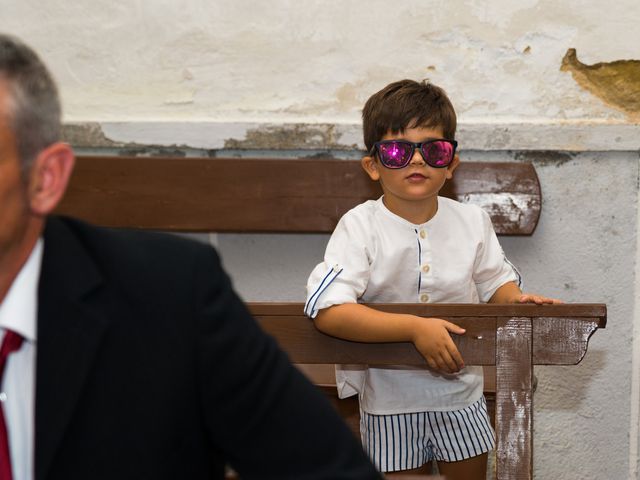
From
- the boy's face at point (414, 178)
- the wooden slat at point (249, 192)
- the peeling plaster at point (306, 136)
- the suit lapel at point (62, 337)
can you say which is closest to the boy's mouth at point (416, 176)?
the boy's face at point (414, 178)

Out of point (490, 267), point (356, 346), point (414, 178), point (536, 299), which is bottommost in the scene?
point (356, 346)

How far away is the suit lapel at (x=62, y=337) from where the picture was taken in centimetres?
109

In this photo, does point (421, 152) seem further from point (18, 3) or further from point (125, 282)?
point (18, 3)

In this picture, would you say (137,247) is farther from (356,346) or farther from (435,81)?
(435,81)

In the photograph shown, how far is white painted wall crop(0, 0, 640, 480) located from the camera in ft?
10.6

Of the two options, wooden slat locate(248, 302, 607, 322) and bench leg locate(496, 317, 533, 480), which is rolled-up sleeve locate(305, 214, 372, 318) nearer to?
wooden slat locate(248, 302, 607, 322)

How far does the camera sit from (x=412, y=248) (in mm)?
2512

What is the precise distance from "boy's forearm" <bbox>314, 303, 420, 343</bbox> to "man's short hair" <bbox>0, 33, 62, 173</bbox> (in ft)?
3.74

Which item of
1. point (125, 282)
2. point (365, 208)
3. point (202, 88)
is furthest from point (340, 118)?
point (125, 282)

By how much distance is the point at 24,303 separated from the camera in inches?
45.4

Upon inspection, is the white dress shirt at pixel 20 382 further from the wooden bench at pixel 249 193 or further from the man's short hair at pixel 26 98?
the wooden bench at pixel 249 193

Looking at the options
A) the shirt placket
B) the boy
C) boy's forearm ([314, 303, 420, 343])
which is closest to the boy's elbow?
boy's forearm ([314, 303, 420, 343])

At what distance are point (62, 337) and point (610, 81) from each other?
2620 mm

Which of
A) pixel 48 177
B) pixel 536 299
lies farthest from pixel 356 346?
pixel 48 177
